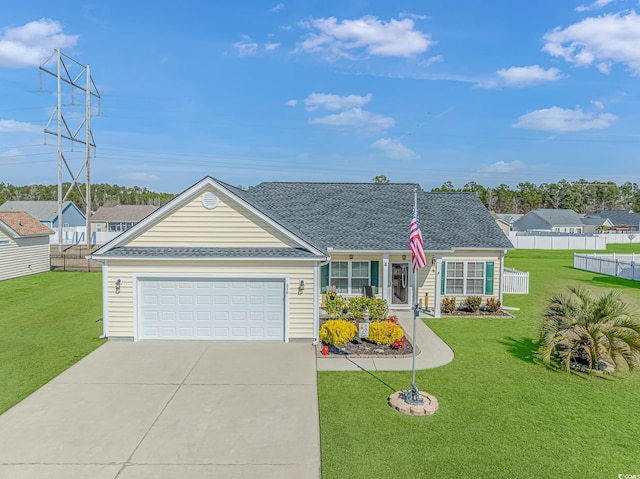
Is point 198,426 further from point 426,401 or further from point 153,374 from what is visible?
point 426,401

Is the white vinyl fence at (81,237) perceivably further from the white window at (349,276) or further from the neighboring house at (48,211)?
the white window at (349,276)

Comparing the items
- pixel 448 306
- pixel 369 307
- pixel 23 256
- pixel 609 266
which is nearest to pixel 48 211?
pixel 23 256

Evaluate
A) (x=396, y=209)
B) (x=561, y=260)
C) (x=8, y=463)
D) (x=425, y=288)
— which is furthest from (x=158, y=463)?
(x=561, y=260)

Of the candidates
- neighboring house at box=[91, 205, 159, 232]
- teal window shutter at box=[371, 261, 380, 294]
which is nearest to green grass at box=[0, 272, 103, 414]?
teal window shutter at box=[371, 261, 380, 294]

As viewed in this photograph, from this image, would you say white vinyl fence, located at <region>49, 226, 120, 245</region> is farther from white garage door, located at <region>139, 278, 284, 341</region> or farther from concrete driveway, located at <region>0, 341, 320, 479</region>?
concrete driveway, located at <region>0, 341, 320, 479</region>

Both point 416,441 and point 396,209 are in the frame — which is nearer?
point 416,441

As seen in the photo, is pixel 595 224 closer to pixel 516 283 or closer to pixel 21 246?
pixel 516 283
